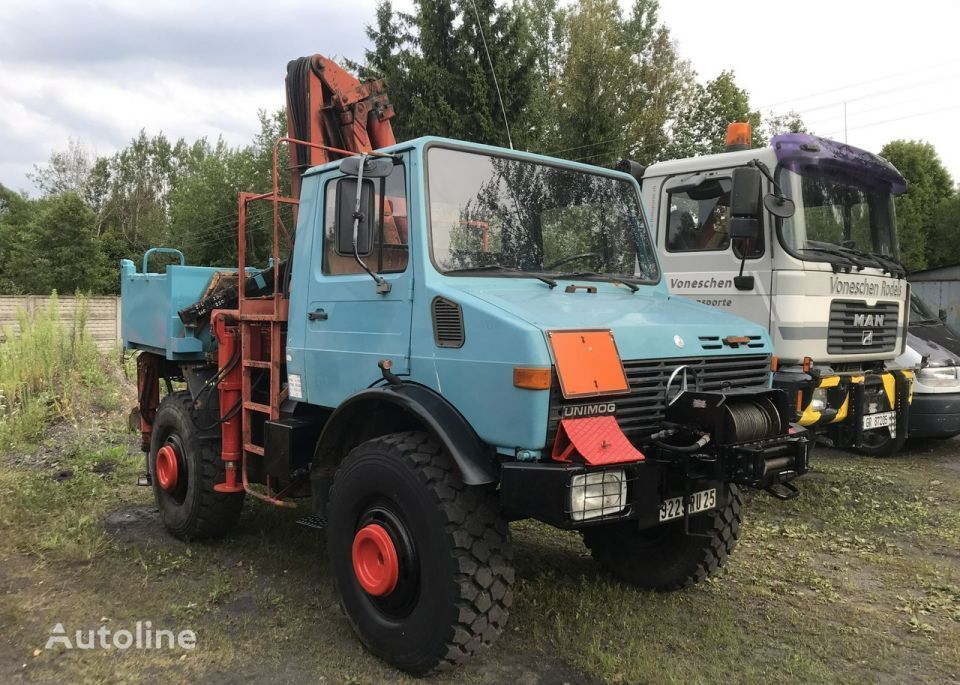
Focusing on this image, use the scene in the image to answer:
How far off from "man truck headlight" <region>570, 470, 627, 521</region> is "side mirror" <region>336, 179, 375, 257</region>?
60.3 inches

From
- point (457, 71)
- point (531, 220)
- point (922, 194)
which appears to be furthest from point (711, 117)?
point (531, 220)

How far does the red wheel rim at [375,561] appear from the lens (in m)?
3.24

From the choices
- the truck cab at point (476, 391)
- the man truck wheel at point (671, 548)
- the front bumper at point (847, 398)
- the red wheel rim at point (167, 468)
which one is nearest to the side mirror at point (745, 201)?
the truck cab at point (476, 391)

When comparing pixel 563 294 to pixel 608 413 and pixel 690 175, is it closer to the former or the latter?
pixel 608 413

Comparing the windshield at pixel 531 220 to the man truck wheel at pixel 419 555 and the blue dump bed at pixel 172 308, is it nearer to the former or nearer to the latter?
the man truck wheel at pixel 419 555

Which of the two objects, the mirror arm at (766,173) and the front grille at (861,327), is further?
the front grille at (861,327)

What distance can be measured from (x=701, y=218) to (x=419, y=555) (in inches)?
169

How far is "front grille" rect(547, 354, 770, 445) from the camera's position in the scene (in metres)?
3.05

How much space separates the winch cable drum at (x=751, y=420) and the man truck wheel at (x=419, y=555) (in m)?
1.09

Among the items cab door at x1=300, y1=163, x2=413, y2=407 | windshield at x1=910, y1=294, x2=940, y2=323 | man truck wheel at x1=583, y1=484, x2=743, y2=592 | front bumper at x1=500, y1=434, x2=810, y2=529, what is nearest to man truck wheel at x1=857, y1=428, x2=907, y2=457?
windshield at x1=910, y1=294, x2=940, y2=323

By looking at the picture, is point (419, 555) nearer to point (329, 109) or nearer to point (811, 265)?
point (329, 109)

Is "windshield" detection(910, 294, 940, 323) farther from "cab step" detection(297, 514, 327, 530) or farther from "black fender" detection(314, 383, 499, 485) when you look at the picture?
"cab step" detection(297, 514, 327, 530)

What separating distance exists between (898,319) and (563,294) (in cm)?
444

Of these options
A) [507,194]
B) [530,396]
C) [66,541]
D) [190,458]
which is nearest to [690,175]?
[507,194]
